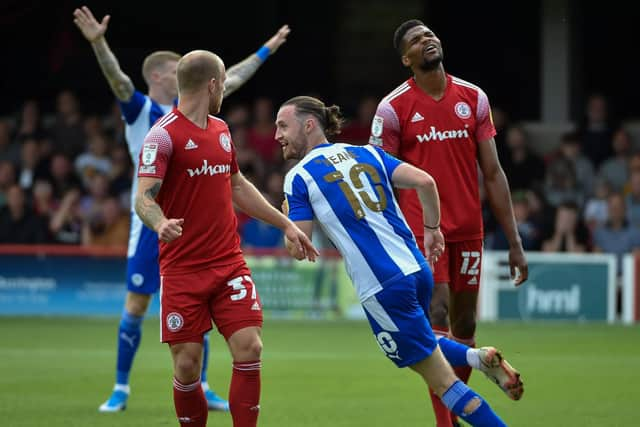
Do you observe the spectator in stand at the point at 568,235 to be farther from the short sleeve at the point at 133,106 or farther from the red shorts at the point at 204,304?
the red shorts at the point at 204,304

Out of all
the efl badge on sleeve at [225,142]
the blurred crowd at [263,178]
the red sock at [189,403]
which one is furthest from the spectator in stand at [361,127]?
the red sock at [189,403]

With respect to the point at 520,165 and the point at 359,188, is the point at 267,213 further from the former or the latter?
the point at 520,165

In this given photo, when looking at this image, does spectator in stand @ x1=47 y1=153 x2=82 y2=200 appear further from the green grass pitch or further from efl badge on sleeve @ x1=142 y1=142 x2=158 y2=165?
efl badge on sleeve @ x1=142 y1=142 x2=158 y2=165

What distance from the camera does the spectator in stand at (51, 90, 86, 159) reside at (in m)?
21.4

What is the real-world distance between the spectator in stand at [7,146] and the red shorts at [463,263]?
1456 centimetres

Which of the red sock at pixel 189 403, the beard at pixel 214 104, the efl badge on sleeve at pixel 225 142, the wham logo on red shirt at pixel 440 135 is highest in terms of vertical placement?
the beard at pixel 214 104

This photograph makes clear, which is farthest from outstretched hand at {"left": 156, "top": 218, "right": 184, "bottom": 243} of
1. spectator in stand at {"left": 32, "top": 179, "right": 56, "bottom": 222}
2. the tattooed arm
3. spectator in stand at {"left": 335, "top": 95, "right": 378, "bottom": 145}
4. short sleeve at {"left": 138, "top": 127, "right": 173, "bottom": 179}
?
spectator in stand at {"left": 335, "top": 95, "right": 378, "bottom": 145}

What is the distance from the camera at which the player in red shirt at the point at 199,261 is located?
7180mm

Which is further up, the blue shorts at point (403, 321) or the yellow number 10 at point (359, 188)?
the yellow number 10 at point (359, 188)

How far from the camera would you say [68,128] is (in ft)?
70.9

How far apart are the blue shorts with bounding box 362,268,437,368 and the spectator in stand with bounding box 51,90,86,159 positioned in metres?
15.2

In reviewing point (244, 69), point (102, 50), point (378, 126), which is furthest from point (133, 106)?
point (378, 126)

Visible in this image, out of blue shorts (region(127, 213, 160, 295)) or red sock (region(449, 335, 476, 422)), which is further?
blue shorts (region(127, 213, 160, 295))

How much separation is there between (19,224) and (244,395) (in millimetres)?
12769
